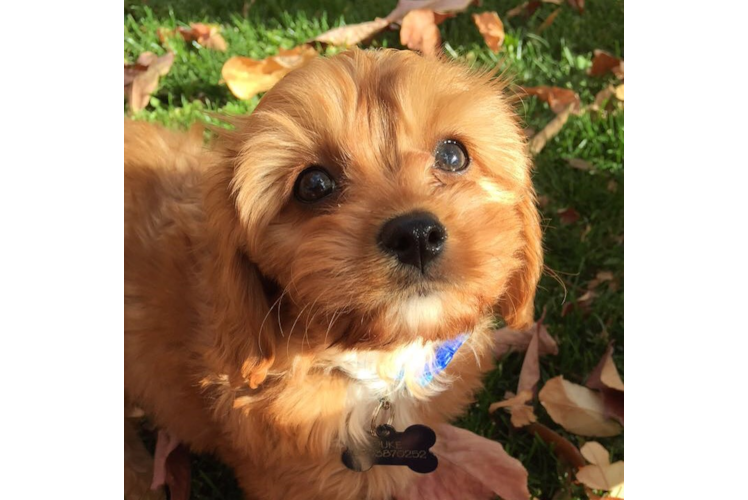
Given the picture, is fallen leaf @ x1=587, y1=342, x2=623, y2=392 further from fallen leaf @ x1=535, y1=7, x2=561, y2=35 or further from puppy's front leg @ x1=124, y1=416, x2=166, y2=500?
A: fallen leaf @ x1=535, y1=7, x2=561, y2=35

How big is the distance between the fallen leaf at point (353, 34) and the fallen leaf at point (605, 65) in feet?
4.69

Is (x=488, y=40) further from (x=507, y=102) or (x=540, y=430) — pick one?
(x=540, y=430)

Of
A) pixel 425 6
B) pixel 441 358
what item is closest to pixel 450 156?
pixel 441 358

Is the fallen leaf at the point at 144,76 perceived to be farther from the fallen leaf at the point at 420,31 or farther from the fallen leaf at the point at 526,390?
the fallen leaf at the point at 526,390

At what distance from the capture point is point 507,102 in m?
2.40

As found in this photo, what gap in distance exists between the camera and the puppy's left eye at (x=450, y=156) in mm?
2127

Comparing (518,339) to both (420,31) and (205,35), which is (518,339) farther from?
(205,35)

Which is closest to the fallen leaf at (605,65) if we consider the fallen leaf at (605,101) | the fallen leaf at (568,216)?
the fallen leaf at (605,101)

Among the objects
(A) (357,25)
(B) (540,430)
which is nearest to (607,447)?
(B) (540,430)

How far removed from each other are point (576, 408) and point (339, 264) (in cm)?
171

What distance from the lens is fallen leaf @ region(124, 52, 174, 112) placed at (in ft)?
15.4

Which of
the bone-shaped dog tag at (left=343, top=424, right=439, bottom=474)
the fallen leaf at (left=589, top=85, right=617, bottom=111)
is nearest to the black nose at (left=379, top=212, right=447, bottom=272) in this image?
the bone-shaped dog tag at (left=343, top=424, right=439, bottom=474)

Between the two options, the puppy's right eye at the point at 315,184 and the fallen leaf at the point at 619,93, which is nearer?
the puppy's right eye at the point at 315,184

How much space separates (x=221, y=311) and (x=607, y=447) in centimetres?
183
